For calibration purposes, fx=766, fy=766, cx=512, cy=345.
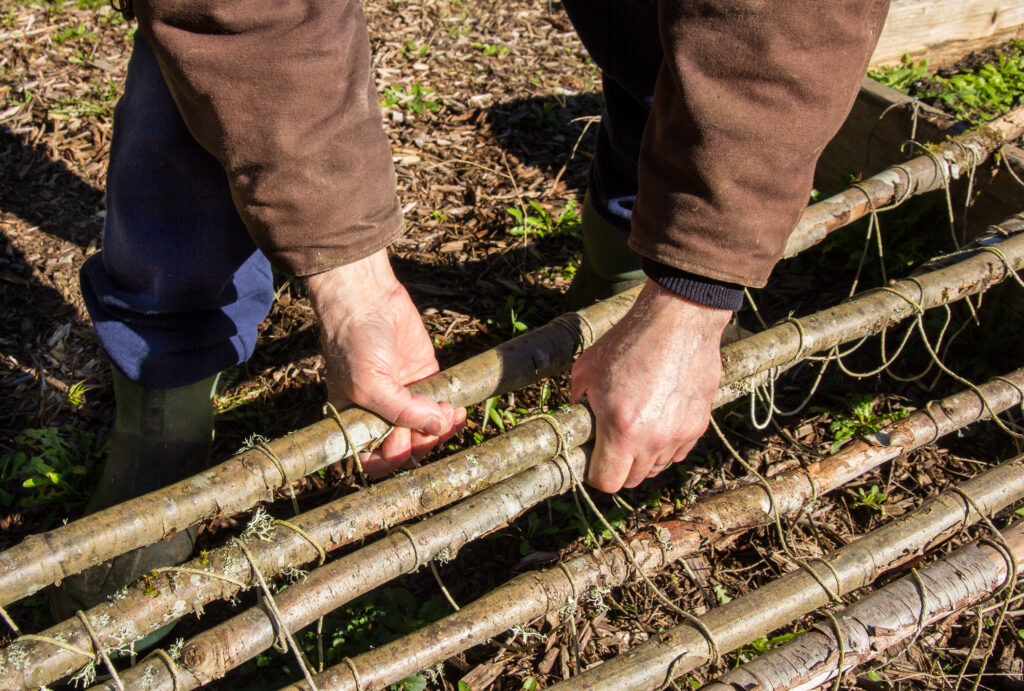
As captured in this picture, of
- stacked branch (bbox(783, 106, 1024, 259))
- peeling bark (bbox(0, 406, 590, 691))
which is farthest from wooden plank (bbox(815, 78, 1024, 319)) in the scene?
peeling bark (bbox(0, 406, 590, 691))

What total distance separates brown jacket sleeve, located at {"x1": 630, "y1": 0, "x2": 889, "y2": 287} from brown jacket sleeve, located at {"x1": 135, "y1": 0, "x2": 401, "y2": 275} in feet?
2.17

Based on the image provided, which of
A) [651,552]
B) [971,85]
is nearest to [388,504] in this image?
[651,552]

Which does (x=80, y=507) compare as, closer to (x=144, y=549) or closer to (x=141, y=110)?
(x=144, y=549)

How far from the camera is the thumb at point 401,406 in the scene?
180 centimetres

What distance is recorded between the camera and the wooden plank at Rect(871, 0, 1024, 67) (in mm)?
3992

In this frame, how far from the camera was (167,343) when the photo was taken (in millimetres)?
2139

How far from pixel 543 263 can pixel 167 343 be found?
5.51 feet

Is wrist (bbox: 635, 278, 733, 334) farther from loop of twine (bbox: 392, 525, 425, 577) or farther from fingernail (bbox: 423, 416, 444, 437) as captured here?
loop of twine (bbox: 392, 525, 425, 577)

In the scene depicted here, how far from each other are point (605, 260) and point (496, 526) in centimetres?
125

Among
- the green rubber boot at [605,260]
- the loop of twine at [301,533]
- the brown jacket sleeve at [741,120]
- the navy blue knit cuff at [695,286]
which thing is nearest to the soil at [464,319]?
the green rubber boot at [605,260]

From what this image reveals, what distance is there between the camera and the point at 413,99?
401 centimetres

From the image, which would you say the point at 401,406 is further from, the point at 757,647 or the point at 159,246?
the point at 757,647

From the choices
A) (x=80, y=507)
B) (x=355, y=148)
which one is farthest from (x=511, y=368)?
(x=80, y=507)

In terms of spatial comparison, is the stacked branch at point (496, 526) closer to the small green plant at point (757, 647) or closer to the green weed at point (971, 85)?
the small green plant at point (757, 647)
